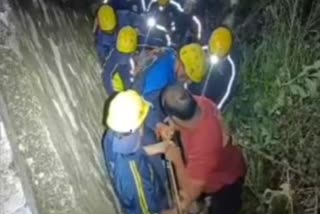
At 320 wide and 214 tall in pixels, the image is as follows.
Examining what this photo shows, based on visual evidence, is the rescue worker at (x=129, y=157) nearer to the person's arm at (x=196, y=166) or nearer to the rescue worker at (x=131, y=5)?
the person's arm at (x=196, y=166)

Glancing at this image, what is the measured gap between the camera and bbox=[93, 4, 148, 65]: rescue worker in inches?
175

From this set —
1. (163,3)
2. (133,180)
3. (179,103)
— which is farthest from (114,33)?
(133,180)

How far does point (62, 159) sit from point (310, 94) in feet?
7.60

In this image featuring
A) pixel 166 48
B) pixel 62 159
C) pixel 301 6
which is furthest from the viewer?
pixel 301 6

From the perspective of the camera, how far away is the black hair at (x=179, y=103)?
3410mm

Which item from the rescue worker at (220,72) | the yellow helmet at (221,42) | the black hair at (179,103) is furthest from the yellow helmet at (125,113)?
the yellow helmet at (221,42)

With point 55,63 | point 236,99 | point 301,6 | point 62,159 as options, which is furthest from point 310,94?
point 62,159

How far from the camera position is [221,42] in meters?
4.28

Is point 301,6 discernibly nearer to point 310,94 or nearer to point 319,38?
point 319,38

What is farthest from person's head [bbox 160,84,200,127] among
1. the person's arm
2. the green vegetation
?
the green vegetation

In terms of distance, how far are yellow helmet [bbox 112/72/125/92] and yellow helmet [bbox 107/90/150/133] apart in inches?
23.5

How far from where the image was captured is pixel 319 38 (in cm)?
484

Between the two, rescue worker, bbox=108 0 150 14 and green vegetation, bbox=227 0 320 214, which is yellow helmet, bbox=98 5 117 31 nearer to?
rescue worker, bbox=108 0 150 14

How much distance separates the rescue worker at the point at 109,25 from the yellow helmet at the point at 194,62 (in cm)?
57
